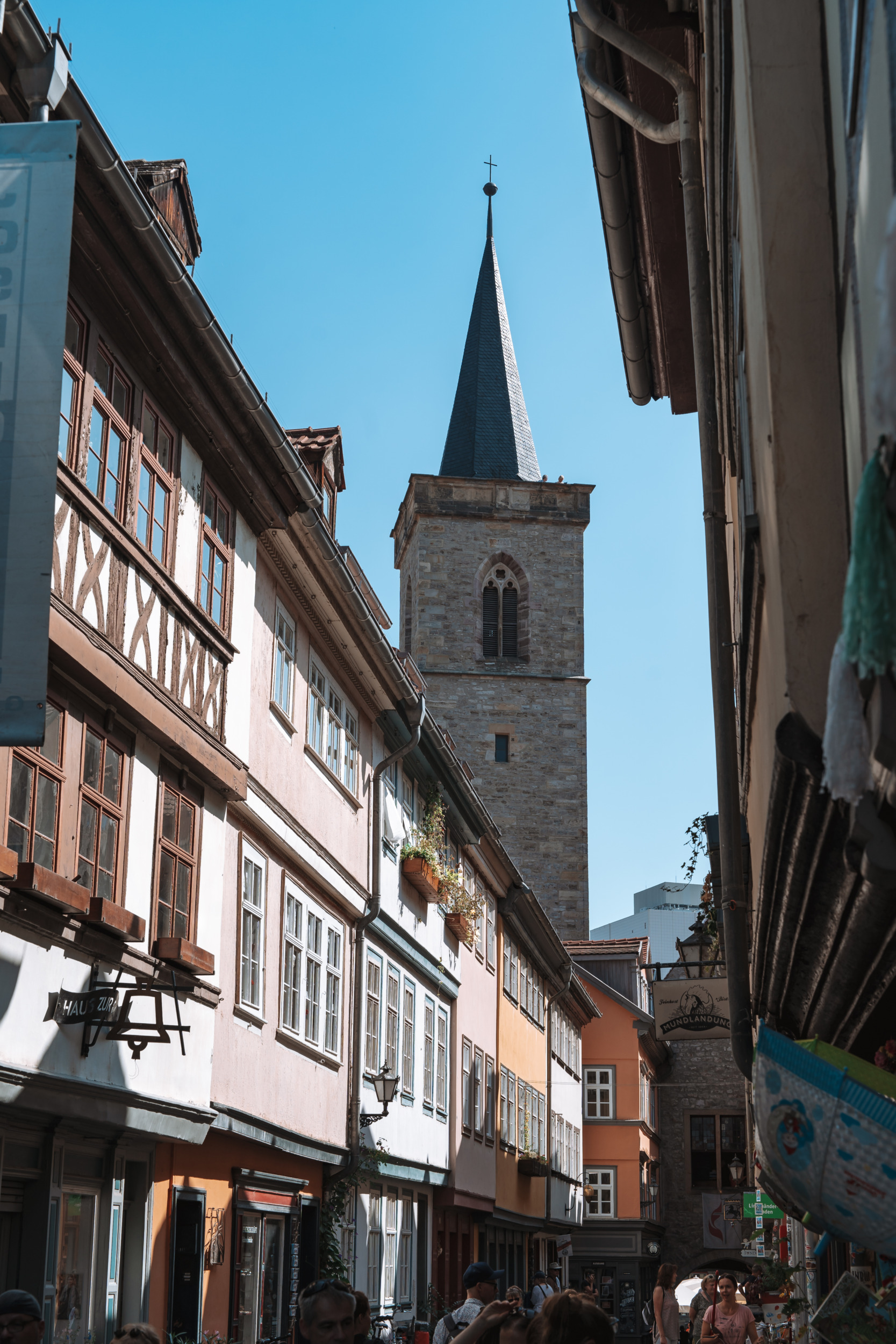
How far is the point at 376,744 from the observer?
17.8 metres

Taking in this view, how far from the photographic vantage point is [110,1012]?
9102 mm

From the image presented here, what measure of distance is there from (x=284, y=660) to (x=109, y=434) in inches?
171

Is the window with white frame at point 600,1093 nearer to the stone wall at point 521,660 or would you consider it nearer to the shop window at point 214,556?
the stone wall at point 521,660

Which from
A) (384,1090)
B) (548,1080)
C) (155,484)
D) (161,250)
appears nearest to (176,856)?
(155,484)

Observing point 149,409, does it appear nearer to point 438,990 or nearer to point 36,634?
point 36,634

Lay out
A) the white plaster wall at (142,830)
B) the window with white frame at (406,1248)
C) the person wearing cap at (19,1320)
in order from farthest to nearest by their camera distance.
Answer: the window with white frame at (406,1248), the white plaster wall at (142,830), the person wearing cap at (19,1320)

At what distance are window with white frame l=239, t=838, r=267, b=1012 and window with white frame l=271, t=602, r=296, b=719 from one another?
1.43 metres

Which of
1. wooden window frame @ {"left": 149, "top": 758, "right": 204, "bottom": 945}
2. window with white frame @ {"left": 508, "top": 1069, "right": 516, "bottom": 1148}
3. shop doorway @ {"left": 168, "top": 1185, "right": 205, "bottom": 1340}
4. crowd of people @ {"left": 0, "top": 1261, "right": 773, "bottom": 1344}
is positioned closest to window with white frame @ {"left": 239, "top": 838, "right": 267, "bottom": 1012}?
wooden window frame @ {"left": 149, "top": 758, "right": 204, "bottom": 945}

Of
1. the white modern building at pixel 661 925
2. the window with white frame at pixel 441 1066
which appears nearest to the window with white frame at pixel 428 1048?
the window with white frame at pixel 441 1066

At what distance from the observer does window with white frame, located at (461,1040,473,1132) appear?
875 inches

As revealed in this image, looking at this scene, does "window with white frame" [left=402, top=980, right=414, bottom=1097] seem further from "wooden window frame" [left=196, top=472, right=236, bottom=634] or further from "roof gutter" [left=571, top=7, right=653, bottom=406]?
"roof gutter" [left=571, top=7, right=653, bottom=406]

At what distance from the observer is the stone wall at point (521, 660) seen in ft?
162

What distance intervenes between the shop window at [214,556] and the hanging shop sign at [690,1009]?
17.4 ft

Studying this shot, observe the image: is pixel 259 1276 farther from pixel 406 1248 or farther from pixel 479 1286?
pixel 406 1248
